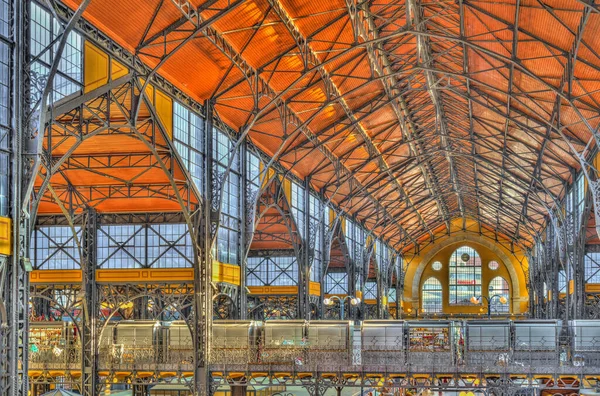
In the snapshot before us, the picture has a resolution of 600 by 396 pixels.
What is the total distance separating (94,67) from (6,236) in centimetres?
985

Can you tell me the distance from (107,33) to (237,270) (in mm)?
17256

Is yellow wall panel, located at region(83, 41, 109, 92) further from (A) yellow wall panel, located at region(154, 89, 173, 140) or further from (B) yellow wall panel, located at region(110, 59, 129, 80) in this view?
A: (A) yellow wall panel, located at region(154, 89, 173, 140)

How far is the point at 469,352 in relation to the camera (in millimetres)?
40188

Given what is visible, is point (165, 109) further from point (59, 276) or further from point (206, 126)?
point (59, 276)

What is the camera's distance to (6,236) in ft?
70.6

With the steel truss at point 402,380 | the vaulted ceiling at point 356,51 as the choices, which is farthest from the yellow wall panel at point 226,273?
the vaulted ceiling at point 356,51

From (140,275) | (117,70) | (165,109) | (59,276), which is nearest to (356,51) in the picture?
(165,109)

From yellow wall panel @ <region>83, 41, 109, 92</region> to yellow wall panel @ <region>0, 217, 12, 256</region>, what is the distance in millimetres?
8630

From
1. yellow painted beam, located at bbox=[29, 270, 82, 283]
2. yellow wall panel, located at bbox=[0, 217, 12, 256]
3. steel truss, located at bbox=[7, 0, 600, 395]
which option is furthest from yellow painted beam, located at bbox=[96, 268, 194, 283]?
yellow wall panel, located at bbox=[0, 217, 12, 256]

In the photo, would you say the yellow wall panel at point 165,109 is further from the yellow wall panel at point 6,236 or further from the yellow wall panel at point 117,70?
the yellow wall panel at point 6,236

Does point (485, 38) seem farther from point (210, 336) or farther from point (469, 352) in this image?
point (210, 336)

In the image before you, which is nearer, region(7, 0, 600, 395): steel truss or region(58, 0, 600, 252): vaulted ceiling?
region(7, 0, 600, 395): steel truss

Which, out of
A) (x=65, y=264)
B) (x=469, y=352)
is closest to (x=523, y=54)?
(x=469, y=352)

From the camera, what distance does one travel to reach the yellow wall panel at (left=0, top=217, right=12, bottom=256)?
21281 millimetres
